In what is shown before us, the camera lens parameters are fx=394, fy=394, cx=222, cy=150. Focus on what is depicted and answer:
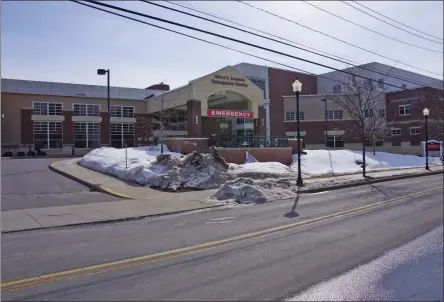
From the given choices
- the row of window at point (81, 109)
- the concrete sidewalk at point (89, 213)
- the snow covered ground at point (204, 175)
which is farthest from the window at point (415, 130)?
the concrete sidewalk at point (89, 213)

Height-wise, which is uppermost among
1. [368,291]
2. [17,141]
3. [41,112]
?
[41,112]

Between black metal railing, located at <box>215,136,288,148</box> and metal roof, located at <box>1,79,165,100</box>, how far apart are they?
22377 millimetres

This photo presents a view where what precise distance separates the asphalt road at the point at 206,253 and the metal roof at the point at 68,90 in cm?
3762

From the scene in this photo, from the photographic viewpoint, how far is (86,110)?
45969 mm

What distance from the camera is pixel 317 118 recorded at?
6519cm

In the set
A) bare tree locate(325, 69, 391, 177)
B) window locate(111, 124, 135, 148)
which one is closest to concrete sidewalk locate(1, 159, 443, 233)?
bare tree locate(325, 69, 391, 177)

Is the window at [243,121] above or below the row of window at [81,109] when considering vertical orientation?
below

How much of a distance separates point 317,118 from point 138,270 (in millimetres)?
62008

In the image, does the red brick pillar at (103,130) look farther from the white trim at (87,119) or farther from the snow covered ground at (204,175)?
the snow covered ground at (204,175)

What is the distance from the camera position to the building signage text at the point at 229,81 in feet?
112

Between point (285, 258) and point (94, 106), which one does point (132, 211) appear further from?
point (94, 106)

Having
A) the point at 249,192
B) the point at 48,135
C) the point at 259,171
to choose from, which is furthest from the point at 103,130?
the point at 249,192

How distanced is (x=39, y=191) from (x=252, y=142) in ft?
54.8

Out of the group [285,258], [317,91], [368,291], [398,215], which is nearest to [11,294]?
[285,258]
